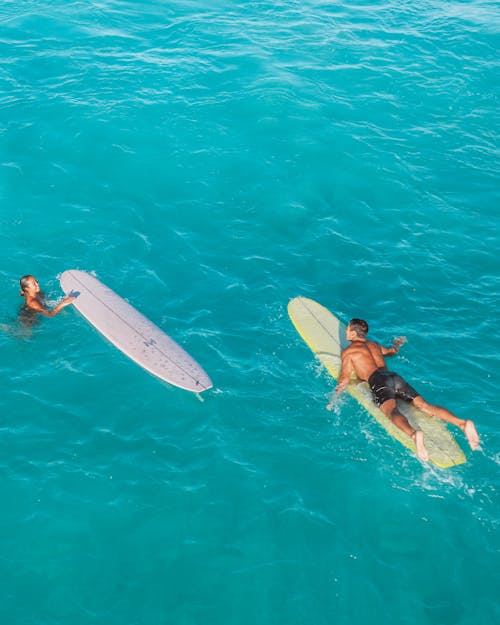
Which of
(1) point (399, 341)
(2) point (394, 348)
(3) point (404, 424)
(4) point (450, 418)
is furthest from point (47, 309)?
(4) point (450, 418)

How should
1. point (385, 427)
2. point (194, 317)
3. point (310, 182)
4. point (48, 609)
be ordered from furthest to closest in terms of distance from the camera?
point (310, 182)
point (194, 317)
point (385, 427)
point (48, 609)

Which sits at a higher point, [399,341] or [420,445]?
[399,341]

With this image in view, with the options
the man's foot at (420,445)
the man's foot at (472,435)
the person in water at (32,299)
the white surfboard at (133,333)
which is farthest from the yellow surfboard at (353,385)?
the person in water at (32,299)

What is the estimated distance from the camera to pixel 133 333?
1564 centimetres

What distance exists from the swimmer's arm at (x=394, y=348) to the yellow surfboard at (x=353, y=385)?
95 centimetres

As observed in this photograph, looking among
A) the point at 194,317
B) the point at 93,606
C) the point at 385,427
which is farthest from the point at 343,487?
the point at 194,317

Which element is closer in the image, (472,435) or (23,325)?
(472,435)

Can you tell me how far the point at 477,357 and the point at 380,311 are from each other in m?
2.65

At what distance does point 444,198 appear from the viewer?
67.2ft

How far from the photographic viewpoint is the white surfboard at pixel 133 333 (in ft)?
47.8

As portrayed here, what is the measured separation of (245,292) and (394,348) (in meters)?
4.32

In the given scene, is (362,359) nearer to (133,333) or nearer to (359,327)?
(359,327)

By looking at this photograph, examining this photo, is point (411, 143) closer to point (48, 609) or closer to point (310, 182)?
point (310, 182)

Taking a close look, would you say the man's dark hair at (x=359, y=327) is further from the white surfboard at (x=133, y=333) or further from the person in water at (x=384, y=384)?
the white surfboard at (x=133, y=333)
